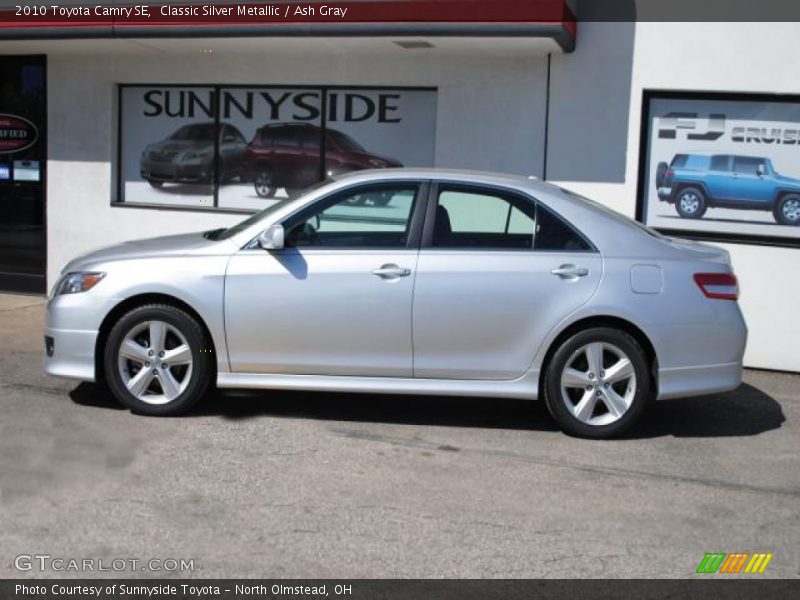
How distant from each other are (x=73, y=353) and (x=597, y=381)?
11.2 ft

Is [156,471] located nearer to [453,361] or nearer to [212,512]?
[212,512]

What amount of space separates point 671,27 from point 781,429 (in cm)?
403

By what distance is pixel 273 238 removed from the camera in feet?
20.6

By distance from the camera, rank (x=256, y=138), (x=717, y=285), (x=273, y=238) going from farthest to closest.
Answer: (x=256, y=138) < (x=717, y=285) < (x=273, y=238)

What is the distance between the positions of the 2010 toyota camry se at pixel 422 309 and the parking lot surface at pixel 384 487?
1.18 ft

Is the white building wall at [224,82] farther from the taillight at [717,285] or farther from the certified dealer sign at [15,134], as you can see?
the taillight at [717,285]

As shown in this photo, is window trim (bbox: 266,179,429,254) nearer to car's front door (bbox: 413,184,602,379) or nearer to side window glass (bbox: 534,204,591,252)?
car's front door (bbox: 413,184,602,379)

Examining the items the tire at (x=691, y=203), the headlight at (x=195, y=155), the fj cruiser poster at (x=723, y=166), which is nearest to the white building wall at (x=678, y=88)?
the fj cruiser poster at (x=723, y=166)

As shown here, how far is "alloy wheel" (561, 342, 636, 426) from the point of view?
249 inches

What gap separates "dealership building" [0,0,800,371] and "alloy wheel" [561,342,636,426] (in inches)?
129

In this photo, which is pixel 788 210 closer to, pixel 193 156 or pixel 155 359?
pixel 155 359

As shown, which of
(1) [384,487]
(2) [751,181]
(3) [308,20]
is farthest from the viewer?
(2) [751,181]

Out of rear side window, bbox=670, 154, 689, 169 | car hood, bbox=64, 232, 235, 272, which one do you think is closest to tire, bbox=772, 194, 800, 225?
rear side window, bbox=670, 154, 689, 169

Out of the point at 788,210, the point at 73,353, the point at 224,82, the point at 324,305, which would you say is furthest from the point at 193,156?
the point at 788,210
